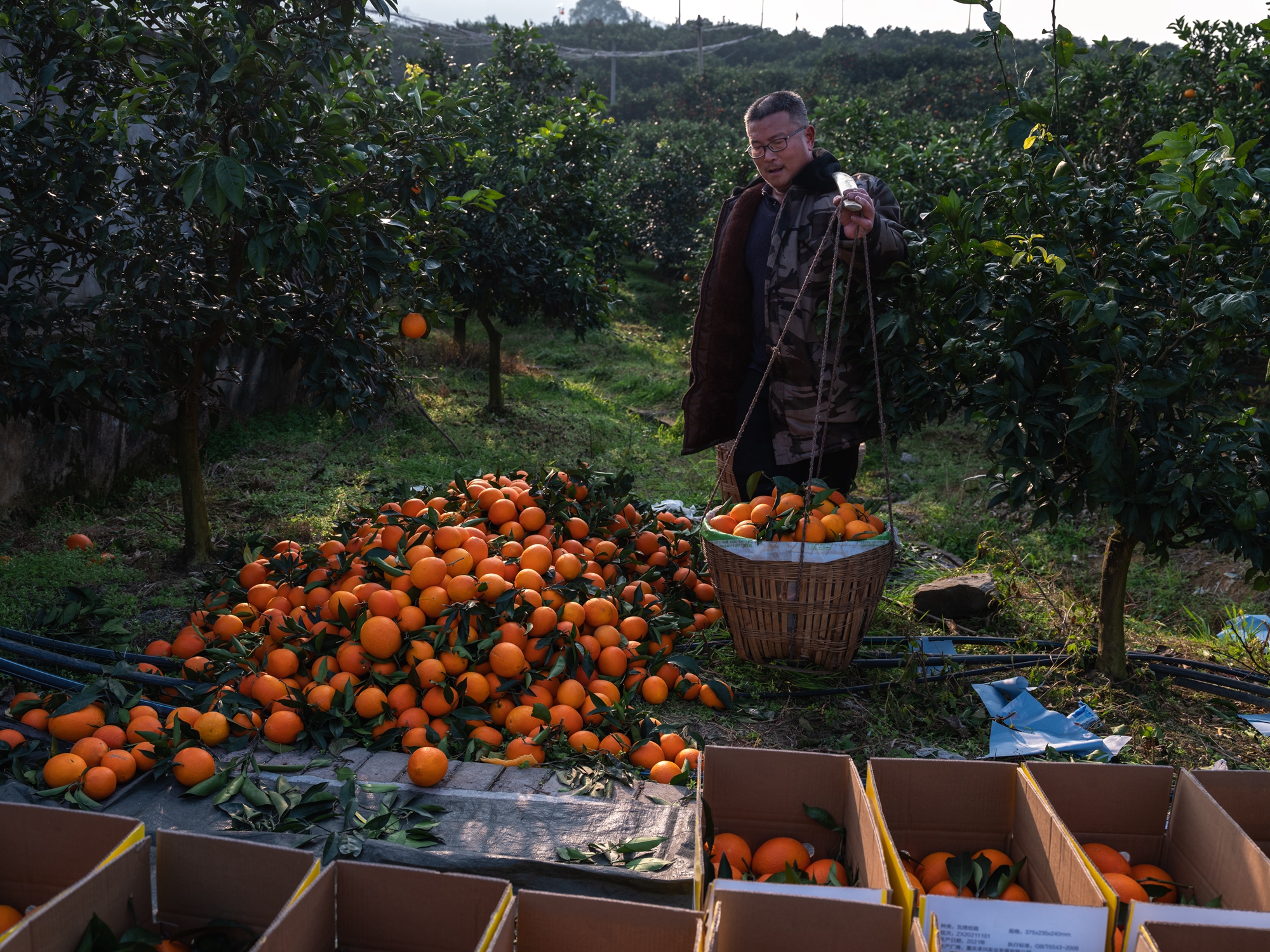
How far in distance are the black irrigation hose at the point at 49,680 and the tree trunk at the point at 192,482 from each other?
1.40 meters

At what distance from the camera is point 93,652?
2.94 meters

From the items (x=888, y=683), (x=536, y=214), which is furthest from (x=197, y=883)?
(x=536, y=214)

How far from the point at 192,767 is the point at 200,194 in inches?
84.9

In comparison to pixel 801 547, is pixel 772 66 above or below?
above

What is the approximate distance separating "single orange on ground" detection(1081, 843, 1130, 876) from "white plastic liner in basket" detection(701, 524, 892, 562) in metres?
1.19

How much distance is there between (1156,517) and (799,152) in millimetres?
1880

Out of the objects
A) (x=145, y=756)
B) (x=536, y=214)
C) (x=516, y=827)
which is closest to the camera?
(x=516, y=827)

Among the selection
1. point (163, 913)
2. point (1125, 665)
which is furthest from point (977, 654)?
point (163, 913)

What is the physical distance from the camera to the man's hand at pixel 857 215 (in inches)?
117

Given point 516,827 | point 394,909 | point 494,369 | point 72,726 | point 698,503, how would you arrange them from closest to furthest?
1. point 394,909
2. point 516,827
3. point 72,726
4. point 698,503
5. point 494,369

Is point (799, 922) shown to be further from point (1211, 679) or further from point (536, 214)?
point (536, 214)

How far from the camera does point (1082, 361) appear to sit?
2648mm

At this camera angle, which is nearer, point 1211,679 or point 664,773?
point 664,773

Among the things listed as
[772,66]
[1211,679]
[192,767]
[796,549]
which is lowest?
[1211,679]
